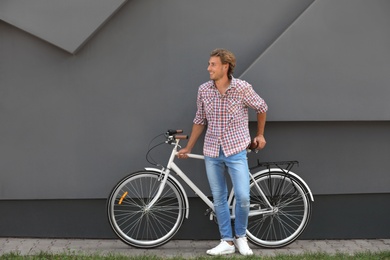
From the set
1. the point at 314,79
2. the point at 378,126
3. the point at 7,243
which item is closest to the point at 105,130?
the point at 7,243

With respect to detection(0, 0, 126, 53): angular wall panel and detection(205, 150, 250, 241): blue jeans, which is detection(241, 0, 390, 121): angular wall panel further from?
detection(0, 0, 126, 53): angular wall panel

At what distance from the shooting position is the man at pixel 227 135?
7859 millimetres

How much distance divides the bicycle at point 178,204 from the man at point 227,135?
0.23 m

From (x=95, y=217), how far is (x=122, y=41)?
1.88 m

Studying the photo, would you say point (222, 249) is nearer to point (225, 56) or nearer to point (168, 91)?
point (168, 91)

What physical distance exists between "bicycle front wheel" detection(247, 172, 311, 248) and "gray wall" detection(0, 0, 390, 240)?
312 millimetres

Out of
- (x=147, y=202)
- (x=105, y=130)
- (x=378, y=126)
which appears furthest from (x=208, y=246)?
(x=378, y=126)

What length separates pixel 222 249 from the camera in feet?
26.3

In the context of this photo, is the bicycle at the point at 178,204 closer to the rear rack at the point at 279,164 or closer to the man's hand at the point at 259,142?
the rear rack at the point at 279,164

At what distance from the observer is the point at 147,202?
8352 millimetres

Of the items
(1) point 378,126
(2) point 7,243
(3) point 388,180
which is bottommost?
(2) point 7,243

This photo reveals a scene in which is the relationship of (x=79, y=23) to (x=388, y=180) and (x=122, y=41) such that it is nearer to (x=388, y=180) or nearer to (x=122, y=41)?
(x=122, y=41)

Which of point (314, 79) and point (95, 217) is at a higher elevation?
point (314, 79)

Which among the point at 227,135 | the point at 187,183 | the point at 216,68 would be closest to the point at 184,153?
the point at 187,183
